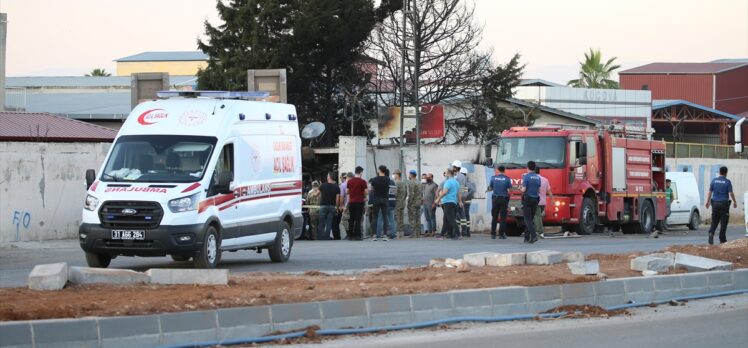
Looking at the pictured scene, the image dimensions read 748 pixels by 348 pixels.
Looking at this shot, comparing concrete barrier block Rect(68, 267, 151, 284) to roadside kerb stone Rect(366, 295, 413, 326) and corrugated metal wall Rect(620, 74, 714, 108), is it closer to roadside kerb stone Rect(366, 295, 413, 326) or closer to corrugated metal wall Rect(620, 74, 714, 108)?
roadside kerb stone Rect(366, 295, 413, 326)

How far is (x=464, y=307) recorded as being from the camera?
12250 millimetres

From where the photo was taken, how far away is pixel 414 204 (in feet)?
98.4

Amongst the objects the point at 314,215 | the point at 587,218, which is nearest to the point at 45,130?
the point at 314,215

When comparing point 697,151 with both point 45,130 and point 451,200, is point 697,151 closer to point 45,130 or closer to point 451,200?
point 451,200

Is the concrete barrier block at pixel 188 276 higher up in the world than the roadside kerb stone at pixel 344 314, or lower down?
higher up

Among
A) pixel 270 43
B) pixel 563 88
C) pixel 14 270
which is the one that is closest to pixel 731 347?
pixel 14 270

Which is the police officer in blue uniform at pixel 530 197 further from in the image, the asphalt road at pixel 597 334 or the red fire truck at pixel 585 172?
the asphalt road at pixel 597 334

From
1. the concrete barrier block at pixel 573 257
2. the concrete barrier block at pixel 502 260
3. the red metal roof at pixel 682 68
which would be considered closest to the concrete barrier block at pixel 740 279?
the concrete barrier block at pixel 573 257

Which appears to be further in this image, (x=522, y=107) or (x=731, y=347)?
(x=522, y=107)

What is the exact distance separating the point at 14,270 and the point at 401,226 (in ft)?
48.8

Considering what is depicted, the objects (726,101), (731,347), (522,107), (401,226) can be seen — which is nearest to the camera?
(731,347)

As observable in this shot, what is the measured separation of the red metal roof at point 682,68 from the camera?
8821cm

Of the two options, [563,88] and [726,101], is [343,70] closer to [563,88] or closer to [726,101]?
[563,88]

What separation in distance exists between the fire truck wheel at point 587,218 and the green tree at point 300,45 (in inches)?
551
